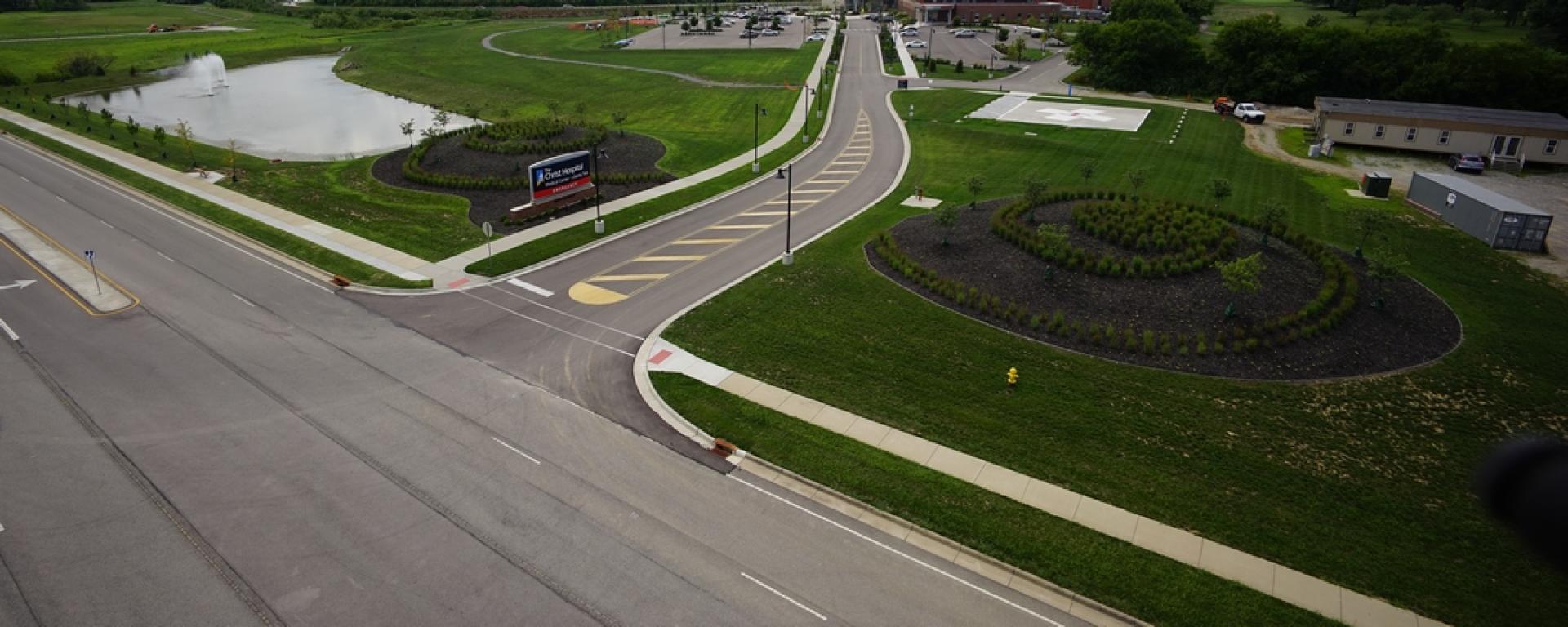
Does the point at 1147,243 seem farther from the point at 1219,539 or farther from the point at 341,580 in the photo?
the point at 341,580

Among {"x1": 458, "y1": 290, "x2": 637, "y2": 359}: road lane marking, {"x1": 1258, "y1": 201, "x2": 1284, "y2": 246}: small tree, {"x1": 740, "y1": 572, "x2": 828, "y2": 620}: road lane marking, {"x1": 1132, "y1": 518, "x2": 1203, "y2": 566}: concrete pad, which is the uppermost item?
{"x1": 1258, "y1": 201, "x2": 1284, "y2": 246}: small tree

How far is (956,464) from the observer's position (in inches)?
862

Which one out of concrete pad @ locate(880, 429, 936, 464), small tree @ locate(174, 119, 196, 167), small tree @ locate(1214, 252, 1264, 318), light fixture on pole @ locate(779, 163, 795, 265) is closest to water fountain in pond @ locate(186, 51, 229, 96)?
small tree @ locate(174, 119, 196, 167)

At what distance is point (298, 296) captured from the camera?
32.6 metres

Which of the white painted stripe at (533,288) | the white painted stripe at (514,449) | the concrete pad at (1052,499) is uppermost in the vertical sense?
the white painted stripe at (533,288)

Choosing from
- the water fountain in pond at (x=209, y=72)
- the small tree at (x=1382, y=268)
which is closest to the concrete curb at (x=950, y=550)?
the small tree at (x=1382, y=268)

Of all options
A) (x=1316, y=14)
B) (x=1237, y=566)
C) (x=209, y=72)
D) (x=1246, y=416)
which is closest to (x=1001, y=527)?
(x=1237, y=566)

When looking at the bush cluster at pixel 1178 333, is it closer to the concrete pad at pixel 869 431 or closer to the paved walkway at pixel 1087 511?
the concrete pad at pixel 869 431

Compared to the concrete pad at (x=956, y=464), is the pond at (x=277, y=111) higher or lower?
higher

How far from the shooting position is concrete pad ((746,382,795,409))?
24875 mm

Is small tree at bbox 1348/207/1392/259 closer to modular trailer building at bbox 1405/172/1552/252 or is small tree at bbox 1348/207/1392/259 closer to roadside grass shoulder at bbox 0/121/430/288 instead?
modular trailer building at bbox 1405/172/1552/252

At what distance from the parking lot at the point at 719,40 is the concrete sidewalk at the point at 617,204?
1951 inches

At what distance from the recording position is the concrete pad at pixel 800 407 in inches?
953

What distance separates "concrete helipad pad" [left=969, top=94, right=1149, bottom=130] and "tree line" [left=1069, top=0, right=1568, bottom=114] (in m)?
11.4
